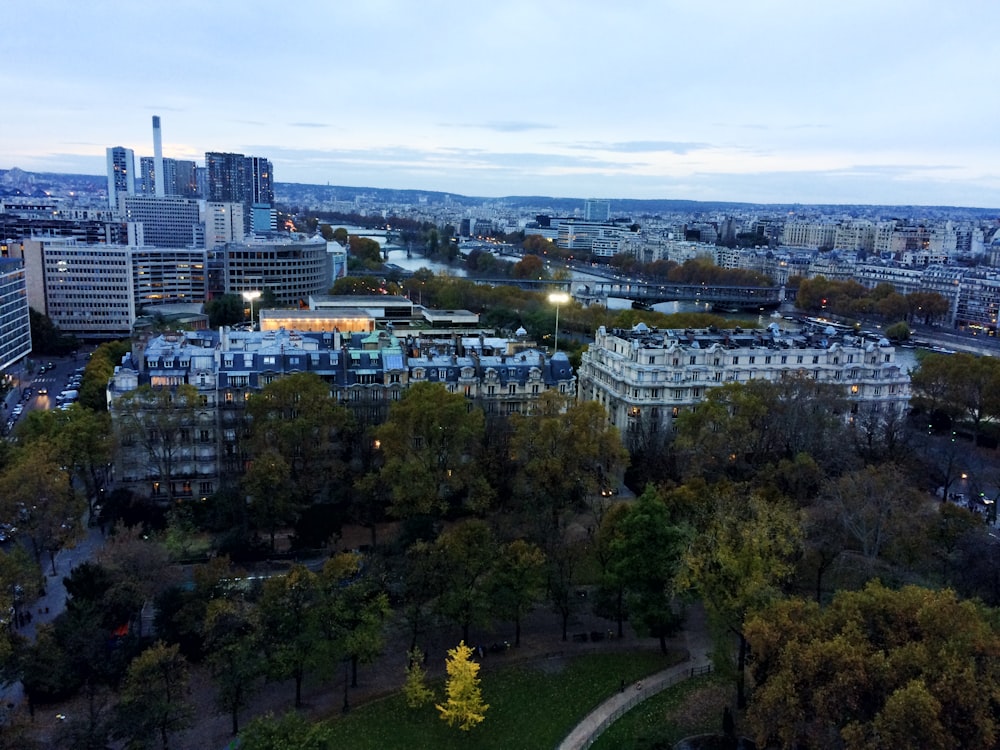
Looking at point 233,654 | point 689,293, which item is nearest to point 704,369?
point 233,654

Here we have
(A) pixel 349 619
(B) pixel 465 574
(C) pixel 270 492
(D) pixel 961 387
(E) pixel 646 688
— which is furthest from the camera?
(D) pixel 961 387

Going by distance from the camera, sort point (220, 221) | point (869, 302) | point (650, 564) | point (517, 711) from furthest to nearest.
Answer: point (220, 221)
point (869, 302)
point (650, 564)
point (517, 711)

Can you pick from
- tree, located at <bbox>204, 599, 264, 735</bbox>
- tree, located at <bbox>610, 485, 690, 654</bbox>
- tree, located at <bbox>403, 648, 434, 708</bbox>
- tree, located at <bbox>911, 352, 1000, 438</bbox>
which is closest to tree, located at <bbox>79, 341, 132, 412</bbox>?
tree, located at <bbox>204, 599, 264, 735</bbox>

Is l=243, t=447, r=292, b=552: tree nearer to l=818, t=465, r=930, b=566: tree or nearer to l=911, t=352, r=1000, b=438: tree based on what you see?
Answer: l=818, t=465, r=930, b=566: tree

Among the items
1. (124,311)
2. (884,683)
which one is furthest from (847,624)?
(124,311)

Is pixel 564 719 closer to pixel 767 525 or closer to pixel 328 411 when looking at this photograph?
pixel 767 525

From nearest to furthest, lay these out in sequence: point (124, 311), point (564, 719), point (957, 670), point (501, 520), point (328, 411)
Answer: point (957, 670) → point (564, 719) → point (501, 520) → point (328, 411) → point (124, 311)

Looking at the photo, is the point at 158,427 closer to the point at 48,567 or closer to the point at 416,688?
the point at 48,567
